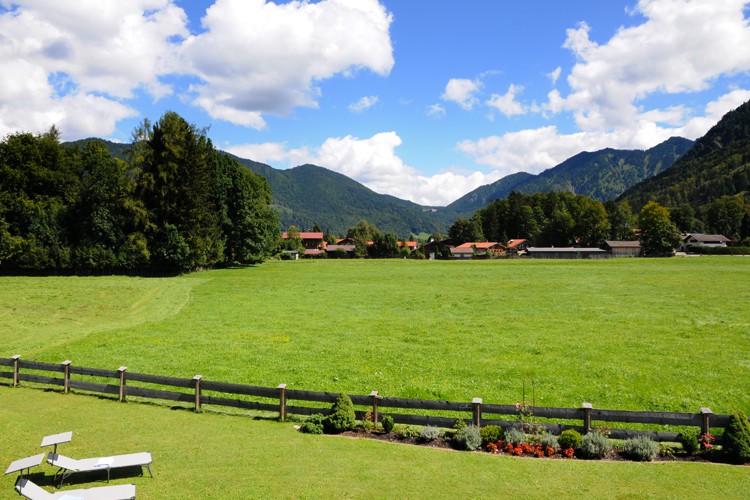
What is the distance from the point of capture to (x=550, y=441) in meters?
12.1

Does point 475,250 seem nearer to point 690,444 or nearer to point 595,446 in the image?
point 690,444

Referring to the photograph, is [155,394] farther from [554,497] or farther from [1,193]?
[1,193]

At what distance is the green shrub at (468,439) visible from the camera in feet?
40.3

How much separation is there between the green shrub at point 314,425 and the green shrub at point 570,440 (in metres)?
6.88

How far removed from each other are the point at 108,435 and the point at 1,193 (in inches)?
2617

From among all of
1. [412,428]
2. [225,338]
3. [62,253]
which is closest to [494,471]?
[412,428]

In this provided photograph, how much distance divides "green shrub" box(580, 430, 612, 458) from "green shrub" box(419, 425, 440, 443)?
385 centimetres

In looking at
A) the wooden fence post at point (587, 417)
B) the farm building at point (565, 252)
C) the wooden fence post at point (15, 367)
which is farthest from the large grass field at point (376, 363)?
the farm building at point (565, 252)

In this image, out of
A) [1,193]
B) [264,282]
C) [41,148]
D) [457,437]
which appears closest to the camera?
[457,437]

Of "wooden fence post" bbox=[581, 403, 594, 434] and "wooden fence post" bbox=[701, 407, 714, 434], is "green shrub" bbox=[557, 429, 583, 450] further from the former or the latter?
"wooden fence post" bbox=[701, 407, 714, 434]

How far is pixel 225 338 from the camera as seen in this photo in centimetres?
2753

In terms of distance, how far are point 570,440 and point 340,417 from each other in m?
6.46

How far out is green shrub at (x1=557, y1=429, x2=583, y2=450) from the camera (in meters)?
12.0

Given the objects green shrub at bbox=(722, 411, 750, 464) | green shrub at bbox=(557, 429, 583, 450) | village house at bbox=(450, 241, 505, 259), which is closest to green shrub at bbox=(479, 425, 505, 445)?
green shrub at bbox=(557, 429, 583, 450)
